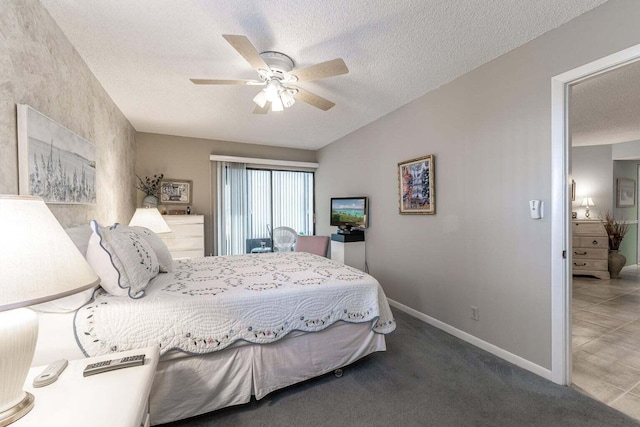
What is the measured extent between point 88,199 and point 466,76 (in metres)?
3.58

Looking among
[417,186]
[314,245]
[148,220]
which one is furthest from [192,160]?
[417,186]

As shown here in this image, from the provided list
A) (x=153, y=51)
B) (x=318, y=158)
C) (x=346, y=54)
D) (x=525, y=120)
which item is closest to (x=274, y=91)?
(x=346, y=54)

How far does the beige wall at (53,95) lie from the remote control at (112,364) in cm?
100

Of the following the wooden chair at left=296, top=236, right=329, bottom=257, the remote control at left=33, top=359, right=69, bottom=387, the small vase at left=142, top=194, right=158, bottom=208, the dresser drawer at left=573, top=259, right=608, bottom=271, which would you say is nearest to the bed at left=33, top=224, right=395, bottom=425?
the remote control at left=33, top=359, right=69, bottom=387

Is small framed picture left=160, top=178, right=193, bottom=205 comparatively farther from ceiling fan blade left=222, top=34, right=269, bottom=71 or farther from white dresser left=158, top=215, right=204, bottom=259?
ceiling fan blade left=222, top=34, right=269, bottom=71

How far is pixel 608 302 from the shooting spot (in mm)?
3525

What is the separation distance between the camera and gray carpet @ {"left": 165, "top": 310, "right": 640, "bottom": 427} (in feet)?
5.24

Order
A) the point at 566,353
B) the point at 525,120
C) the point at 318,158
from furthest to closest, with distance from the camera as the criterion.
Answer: the point at 318,158 → the point at 525,120 → the point at 566,353

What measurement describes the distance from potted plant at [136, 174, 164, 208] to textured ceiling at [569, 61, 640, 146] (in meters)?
4.92

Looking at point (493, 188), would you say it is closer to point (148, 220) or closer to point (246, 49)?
point (246, 49)

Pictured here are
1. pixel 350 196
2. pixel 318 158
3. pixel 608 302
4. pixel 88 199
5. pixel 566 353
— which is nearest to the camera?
pixel 566 353

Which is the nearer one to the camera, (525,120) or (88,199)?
(525,120)

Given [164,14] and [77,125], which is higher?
[164,14]

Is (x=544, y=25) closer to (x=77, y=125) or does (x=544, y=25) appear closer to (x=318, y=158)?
(x=77, y=125)
